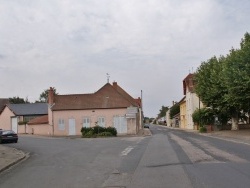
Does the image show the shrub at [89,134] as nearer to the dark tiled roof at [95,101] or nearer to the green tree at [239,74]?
the dark tiled roof at [95,101]

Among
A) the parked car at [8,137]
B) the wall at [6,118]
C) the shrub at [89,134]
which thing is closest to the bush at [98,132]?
the shrub at [89,134]

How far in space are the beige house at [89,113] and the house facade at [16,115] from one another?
1242 centimetres

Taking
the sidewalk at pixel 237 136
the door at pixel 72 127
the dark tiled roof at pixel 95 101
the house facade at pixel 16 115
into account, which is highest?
the dark tiled roof at pixel 95 101

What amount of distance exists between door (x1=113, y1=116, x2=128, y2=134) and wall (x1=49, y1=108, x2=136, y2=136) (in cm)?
45

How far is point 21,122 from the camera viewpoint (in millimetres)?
77062

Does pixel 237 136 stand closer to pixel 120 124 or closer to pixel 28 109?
pixel 120 124

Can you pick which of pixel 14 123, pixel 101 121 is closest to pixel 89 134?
pixel 101 121

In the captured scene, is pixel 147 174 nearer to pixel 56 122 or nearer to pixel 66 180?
pixel 66 180

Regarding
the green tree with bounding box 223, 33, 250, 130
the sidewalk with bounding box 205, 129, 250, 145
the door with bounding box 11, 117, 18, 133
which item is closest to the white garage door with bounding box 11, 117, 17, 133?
the door with bounding box 11, 117, 18, 133

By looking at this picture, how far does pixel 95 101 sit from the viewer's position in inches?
2635

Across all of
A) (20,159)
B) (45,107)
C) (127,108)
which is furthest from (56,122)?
(20,159)

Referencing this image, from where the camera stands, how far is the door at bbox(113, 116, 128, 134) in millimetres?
64250

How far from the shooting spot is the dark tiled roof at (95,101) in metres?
65.7

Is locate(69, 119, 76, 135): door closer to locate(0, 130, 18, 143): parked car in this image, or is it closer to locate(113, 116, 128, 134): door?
locate(113, 116, 128, 134): door
